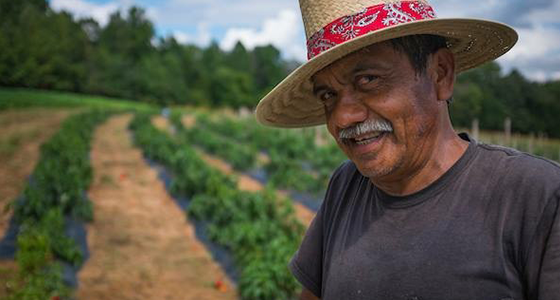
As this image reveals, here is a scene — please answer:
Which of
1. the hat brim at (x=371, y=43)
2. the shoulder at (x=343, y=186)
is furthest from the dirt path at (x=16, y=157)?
the shoulder at (x=343, y=186)

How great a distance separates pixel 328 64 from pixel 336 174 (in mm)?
424

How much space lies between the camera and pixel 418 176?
1.38 m

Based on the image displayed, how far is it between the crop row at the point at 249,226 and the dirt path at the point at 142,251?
332mm

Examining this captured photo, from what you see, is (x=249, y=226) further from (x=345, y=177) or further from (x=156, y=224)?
(x=345, y=177)

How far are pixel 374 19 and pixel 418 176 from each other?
1.46ft

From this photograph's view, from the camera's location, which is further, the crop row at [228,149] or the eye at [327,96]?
the crop row at [228,149]

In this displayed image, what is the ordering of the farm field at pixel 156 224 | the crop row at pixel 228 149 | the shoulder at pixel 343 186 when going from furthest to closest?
the crop row at pixel 228 149
the farm field at pixel 156 224
the shoulder at pixel 343 186

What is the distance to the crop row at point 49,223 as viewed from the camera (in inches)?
182

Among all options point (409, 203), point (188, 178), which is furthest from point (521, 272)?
point (188, 178)

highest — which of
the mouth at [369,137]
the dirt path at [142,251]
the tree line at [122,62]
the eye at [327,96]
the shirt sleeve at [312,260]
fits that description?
the tree line at [122,62]

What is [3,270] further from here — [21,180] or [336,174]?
[21,180]

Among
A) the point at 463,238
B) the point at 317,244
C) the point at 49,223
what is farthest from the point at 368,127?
the point at 49,223

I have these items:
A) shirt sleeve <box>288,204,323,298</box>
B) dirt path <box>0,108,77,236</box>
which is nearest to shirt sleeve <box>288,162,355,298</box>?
shirt sleeve <box>288,204,323,298</box>

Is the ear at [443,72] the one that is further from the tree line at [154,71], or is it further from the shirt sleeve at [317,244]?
the tree line at [154,71]
